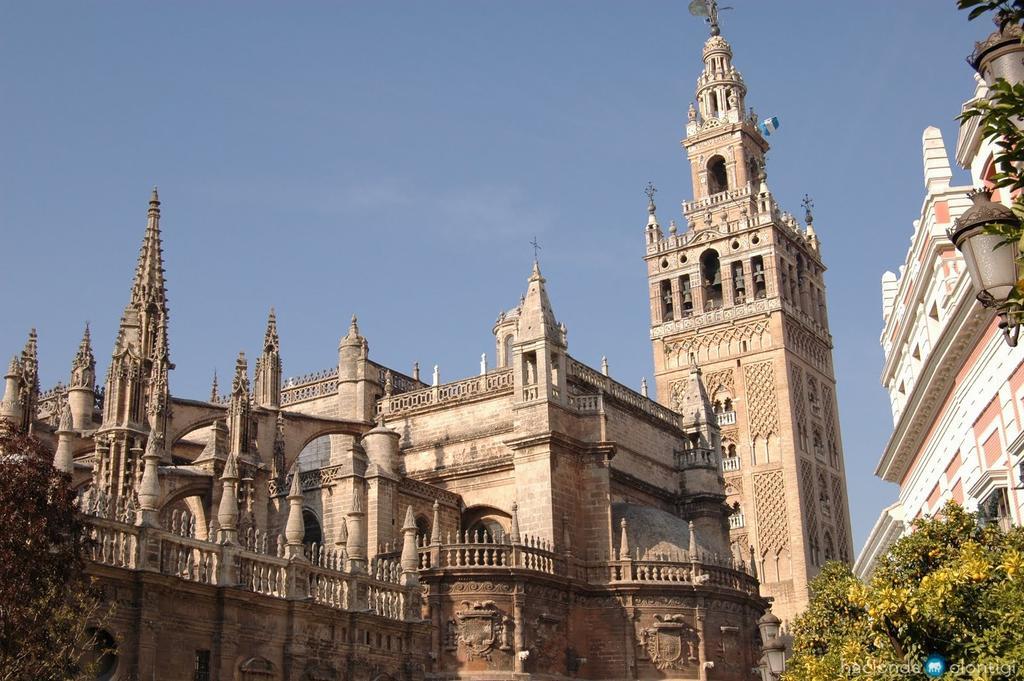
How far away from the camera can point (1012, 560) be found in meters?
11.3

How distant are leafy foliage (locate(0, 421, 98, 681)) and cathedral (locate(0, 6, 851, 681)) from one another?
7.25ft

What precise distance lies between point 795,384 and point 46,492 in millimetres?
46150

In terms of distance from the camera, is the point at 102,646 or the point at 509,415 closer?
the point at 102,646

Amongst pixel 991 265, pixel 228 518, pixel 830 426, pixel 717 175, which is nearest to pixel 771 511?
pixel 830 426

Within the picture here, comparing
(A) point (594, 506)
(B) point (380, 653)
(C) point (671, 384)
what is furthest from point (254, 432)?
(C) point (671, 384)

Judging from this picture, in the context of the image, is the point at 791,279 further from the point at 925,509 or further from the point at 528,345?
the point at 925,509

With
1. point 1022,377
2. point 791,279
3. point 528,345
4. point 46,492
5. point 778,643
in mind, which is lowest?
point 778,643

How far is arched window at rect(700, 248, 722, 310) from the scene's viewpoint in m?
59.8

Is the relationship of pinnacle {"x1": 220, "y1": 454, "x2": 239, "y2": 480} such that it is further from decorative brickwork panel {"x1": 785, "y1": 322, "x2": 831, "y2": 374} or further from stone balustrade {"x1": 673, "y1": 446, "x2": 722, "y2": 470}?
decorative brickwork panel {"x1": 785, "y1": 322, "x2": 831, "y2": 374}

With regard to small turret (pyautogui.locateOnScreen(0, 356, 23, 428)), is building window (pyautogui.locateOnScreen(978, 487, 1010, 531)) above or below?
below

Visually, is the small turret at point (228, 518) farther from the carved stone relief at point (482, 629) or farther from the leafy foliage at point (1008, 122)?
the leafy foliage at point (1008, 122)

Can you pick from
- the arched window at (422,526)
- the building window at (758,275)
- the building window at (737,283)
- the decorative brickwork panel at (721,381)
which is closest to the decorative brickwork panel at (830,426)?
the decorative brickwork panel at (721,381)

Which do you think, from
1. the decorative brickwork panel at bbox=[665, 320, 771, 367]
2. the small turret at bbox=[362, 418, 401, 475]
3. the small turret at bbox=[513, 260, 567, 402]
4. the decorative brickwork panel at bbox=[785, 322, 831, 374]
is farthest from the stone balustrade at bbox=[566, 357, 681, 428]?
the decorative brickwork panel at bbox=[785, 322, 831, 374]

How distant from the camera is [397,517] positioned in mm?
32438
